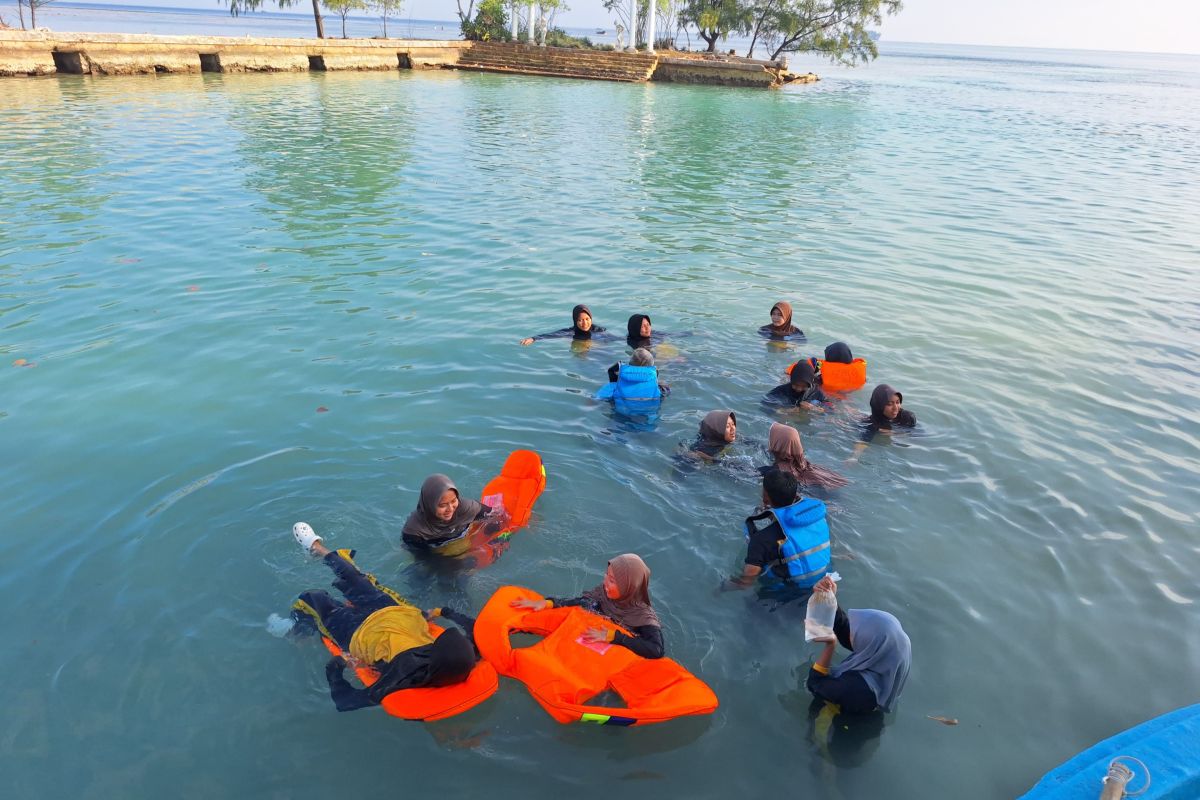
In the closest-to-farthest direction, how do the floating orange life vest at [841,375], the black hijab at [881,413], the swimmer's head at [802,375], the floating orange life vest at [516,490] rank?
the floating orange life vest at [516,490], the black hijab at [881,413], the swimmer's head at [802,375], the floating orange life vest at [841,375]

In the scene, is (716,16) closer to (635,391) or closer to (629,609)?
(635,391)

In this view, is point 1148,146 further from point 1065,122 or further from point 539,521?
point 539,521

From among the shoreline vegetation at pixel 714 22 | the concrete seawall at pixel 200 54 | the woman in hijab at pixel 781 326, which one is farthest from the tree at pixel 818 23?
the woman in hijab at pixel 781 326

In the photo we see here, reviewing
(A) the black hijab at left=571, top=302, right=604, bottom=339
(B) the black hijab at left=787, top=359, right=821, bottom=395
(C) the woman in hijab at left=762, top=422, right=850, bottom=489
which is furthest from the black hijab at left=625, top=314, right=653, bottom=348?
(C) the woman in hijab at left=762, top=422, right=850, bottom=489

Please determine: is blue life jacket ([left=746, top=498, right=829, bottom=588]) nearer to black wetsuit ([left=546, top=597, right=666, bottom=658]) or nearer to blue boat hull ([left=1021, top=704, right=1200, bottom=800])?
black wetsuit ([left=546, top=597, right=666, bottom=658])

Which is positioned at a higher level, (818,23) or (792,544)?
(818,23)

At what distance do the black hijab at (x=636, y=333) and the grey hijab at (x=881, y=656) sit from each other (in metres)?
5.98

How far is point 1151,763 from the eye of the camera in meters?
3.72

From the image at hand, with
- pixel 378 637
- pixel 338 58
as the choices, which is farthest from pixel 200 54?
pixel 378 637

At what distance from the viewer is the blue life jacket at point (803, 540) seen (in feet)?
18.2

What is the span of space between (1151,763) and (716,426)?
424 cm

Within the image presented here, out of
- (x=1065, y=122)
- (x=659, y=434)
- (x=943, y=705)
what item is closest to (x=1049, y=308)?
(x=659, y=434)

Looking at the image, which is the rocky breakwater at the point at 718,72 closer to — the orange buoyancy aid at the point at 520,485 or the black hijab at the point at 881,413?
the black hijab at the point at 881,413

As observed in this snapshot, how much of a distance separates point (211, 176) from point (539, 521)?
15.5m
